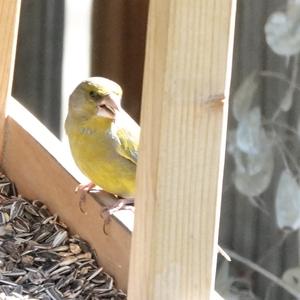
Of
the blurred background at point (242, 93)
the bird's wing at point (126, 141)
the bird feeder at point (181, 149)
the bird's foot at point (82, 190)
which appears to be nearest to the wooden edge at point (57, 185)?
the bird's foot at point (82, 190)

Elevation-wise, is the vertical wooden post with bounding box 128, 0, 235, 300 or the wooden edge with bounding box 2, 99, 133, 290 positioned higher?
the vertical wooden post with bounding box 128, 0, 235, 300

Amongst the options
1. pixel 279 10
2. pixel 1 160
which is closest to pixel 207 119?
pixel 1 160

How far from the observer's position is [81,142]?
216cm

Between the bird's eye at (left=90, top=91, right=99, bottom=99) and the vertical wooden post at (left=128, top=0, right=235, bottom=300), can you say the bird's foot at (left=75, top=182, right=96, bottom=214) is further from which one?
the vertical wooden post at (left=128, top=0, right=235, bottom=300)

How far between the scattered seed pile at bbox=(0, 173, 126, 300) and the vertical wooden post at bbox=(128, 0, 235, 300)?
35cm

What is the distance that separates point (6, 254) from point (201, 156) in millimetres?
582

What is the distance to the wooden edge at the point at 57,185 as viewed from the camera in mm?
1670

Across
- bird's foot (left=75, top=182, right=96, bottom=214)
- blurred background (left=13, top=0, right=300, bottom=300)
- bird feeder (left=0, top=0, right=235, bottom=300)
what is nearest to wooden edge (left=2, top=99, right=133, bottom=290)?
bird's foot (left=75, top=182, right=96, bottom=214)

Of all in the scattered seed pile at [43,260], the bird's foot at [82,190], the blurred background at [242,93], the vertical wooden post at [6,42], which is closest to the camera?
the scattered seed pile at [43,260]

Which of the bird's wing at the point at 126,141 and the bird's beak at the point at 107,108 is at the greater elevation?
the bird's beak at the point at 107,108

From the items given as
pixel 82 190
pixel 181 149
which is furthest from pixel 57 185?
pixel 181 149

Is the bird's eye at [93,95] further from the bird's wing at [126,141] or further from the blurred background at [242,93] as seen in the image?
the blurred background at [242,93]

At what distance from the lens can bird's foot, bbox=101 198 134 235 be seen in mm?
1701

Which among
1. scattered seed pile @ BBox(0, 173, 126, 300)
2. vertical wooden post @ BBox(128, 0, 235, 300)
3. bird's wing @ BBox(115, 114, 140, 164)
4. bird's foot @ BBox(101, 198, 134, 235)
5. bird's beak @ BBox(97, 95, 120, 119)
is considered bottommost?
scattered seed pile @ BBox(0, 173, 126, 300)
